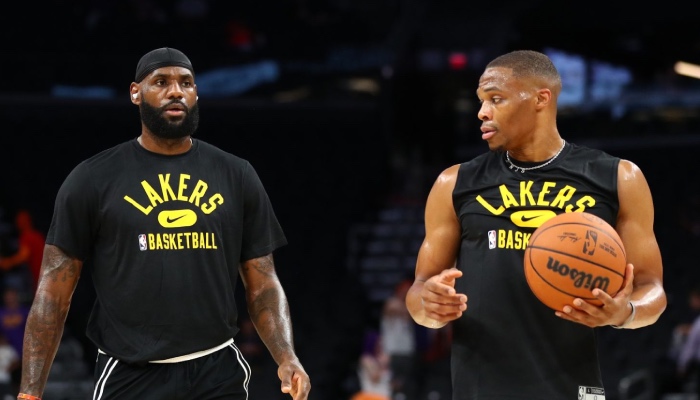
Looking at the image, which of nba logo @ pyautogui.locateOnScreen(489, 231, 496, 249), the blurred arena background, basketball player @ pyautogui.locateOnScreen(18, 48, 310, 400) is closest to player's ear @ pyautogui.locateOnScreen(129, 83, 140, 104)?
basketball player @ pyautogui.locateOnScreen(18, 48, 310, 400)

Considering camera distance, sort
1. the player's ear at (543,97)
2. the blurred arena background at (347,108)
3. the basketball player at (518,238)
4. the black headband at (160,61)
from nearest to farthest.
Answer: the basketball player at (518,238) < the player's ear at (543,97) < the black headband at (160,61) < the blurred arena background at (347,108)

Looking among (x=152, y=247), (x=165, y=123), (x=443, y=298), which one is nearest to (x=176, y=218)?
(x=152, y=247)

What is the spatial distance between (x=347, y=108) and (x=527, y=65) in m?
14.5

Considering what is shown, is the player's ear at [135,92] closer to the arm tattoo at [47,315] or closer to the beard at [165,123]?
the beard at [165,123]

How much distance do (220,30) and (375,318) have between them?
5172 mm

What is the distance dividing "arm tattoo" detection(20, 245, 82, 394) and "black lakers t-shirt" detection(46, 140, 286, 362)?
7cm

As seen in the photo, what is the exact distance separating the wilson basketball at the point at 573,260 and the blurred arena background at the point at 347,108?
10.2 meters

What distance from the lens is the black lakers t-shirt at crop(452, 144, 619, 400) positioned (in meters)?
4.43

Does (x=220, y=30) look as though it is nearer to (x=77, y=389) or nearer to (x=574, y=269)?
(x=77, y=389)

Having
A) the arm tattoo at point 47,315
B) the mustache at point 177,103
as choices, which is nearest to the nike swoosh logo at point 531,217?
the mustache at point 177,103

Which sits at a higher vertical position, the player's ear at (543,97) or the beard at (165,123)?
the player's ear at (543,97)

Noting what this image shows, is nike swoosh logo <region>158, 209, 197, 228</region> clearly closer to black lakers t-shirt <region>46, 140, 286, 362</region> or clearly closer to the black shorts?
black lakers t-shirt <region>46, 140, 286, 362</region>

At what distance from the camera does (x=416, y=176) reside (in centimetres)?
2056

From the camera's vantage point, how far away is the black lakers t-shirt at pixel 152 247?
4.59m
